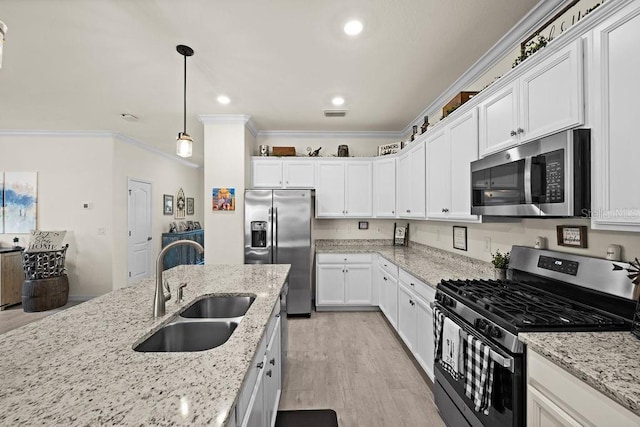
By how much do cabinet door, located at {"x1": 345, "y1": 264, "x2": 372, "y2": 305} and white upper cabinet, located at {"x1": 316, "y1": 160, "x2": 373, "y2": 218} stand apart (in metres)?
0.81

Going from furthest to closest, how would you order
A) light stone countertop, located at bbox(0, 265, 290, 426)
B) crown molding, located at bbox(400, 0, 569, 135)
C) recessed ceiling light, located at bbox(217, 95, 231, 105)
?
recessed ceiling light, located at bbox(217, 95, 231, 105)
crown molding, located at bbox(400, 0, 569, 135)
light stone countertop, located at bbox(0, 265, 290, 426)

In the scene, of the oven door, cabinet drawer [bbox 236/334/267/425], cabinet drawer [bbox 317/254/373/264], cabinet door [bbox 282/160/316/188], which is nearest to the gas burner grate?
the oven door

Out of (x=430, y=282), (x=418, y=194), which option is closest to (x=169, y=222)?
(x=418, y=194)

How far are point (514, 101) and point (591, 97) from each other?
503 millimetres

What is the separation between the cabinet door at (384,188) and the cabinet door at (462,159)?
1.57 meters

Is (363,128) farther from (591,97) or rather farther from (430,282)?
(591,97)

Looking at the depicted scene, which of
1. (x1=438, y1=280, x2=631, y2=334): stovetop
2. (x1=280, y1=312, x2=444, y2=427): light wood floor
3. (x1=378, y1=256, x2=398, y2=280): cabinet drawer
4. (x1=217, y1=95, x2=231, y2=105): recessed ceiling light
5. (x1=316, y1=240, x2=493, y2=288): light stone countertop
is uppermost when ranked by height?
(x1=217, y1=95, x2=231, y2=105): recessed ceiling light

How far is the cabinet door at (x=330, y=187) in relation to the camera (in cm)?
434

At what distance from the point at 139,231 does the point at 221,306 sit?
15.2 ft

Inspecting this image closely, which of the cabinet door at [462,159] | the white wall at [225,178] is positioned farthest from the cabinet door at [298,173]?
the cabinet door at [462,159]

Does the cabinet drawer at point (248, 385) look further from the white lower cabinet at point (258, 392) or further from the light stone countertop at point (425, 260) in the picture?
the light stone countertop at point (425, 260)

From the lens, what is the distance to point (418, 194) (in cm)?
327

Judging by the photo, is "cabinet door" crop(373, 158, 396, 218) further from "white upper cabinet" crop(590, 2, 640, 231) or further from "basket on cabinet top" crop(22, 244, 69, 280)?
"basket on cabinet top" crop(22, 244, 69, 280)

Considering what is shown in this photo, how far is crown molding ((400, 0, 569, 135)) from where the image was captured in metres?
1.85
